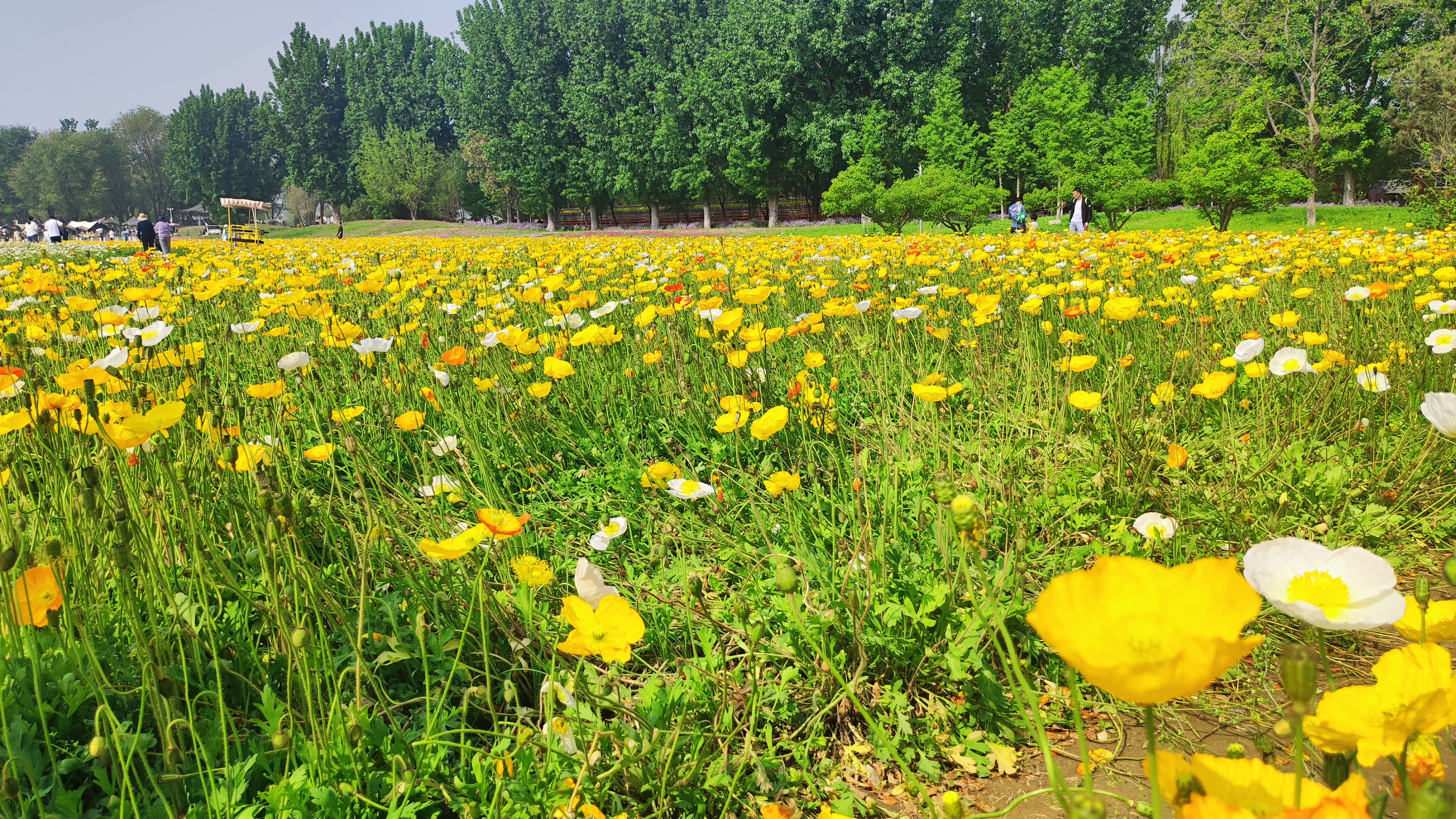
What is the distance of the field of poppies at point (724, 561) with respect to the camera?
0.84 m

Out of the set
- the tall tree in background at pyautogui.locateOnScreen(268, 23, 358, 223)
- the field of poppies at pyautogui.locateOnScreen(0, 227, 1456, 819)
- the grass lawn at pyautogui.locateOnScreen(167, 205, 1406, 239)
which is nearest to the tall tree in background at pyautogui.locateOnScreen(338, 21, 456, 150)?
the tall tree in background at pyautogui.locateOnScreen(268, 23, 358, 223)

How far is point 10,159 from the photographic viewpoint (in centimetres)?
7719

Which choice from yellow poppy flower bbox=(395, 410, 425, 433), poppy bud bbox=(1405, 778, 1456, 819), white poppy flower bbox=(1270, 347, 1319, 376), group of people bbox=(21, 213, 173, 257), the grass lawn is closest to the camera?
poppy bud bbox=(1405, 778, 1456, 819)

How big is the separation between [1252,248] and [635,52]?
99.5ft

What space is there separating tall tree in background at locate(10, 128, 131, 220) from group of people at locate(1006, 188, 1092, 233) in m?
72.7

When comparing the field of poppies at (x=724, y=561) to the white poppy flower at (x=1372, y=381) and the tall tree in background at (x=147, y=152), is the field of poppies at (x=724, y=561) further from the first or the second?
the tall tree in background at (x=147, y=152)

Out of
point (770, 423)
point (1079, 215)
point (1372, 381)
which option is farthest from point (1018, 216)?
point (770, 423)

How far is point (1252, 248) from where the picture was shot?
4.31 meters

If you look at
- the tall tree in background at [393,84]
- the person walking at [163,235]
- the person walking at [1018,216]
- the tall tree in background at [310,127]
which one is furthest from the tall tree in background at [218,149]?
the person walking at [1018,216]

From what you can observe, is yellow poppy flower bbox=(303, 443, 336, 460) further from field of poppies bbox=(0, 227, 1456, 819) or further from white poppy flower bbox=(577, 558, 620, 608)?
white poppy flower bbox=(577, 558, 620, 608)

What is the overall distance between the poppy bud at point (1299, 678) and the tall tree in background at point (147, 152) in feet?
276

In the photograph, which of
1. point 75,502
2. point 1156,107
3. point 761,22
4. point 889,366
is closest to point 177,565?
point 75,502

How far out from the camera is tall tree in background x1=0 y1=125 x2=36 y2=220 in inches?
2842

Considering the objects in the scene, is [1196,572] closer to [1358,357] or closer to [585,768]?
[585,768]
